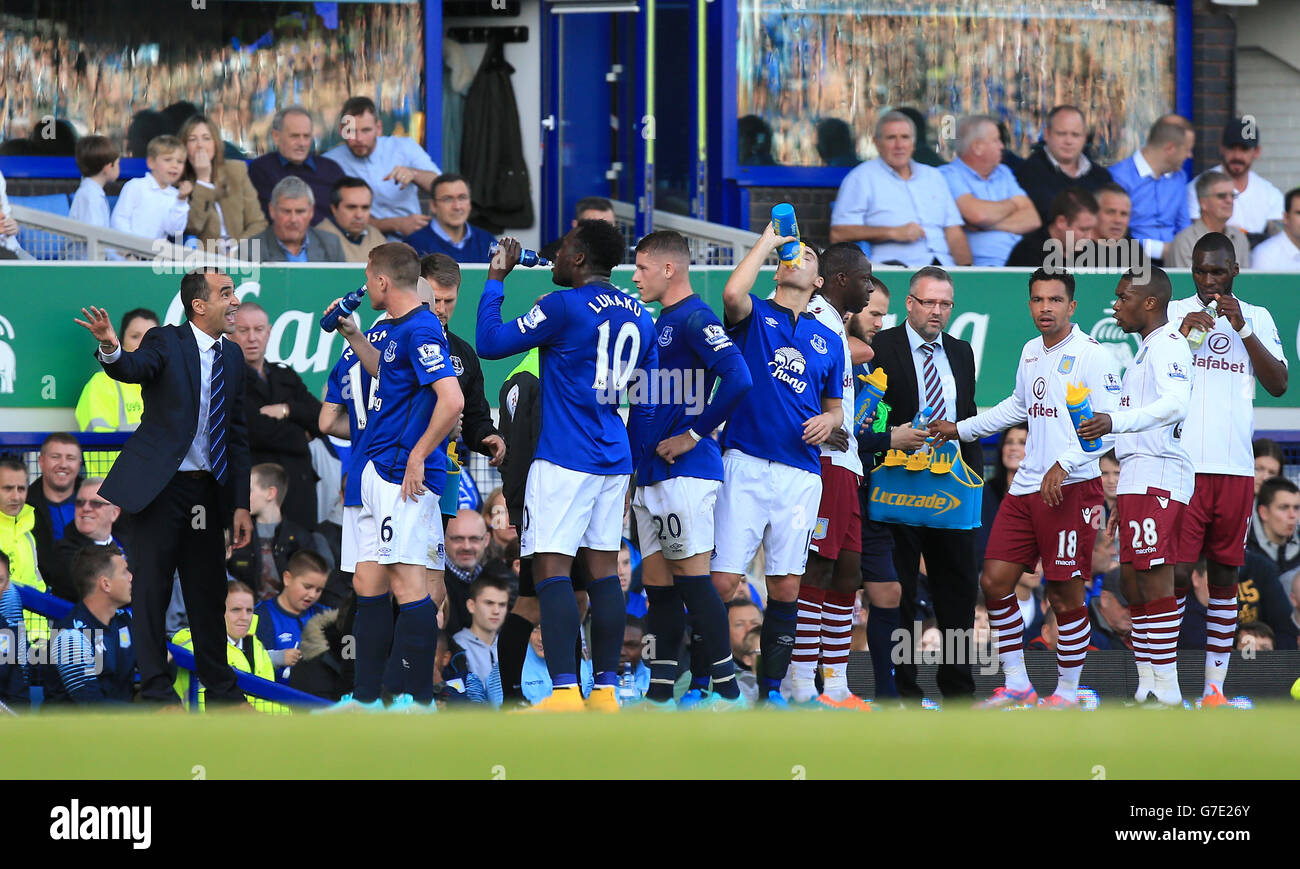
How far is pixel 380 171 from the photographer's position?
12836 mm

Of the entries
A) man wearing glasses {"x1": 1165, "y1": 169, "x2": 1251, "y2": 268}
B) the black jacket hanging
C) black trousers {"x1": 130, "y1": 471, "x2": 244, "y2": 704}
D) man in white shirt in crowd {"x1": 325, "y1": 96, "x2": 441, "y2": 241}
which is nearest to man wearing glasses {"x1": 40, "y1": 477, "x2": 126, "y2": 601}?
black trousers {"x1": 130, "y1": 471, "x2": 244, "y2": 704}

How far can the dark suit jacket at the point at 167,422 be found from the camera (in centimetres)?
798

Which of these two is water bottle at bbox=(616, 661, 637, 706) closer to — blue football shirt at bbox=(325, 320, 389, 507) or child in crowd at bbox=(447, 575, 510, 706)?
child in crowd at bbox=(447, 575, 510, 706)

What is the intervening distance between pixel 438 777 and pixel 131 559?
356 cm

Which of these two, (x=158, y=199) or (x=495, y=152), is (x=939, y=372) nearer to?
(x=158, y=199)

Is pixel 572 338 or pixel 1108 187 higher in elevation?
pixel 1108 187

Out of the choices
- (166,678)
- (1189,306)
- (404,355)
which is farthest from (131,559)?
(1189,306)

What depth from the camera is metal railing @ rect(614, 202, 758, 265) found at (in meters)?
12.9

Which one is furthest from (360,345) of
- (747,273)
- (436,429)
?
(747,273)

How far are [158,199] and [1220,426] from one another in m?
7.02

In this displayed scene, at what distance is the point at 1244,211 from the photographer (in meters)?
13.5

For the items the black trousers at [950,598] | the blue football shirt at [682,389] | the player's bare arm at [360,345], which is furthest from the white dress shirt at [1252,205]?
the player's bare arm at [360,345]

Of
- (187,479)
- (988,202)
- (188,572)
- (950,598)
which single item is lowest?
(950,598)
